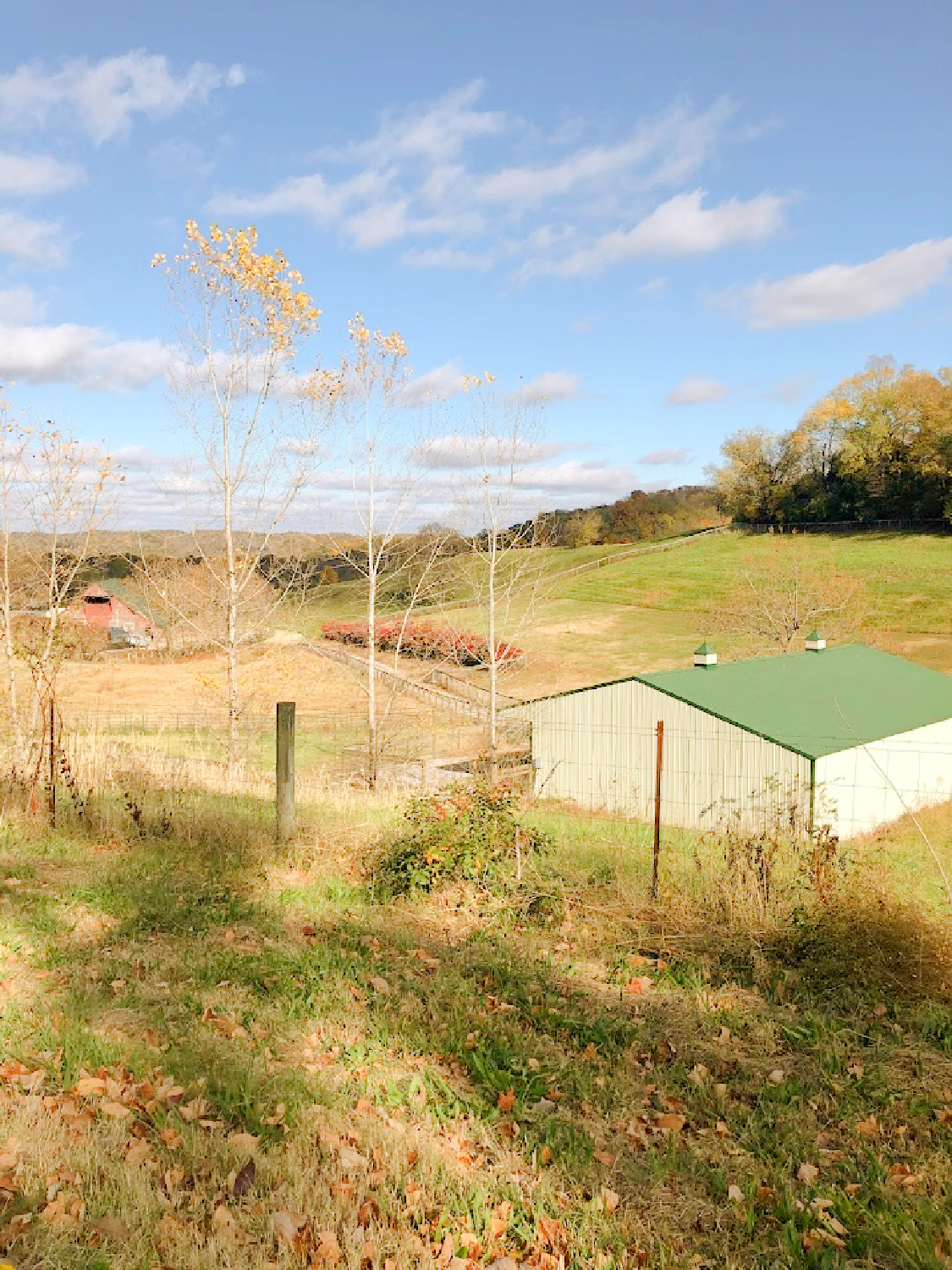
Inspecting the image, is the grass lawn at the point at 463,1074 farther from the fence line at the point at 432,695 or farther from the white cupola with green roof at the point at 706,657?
the fence line at the point at 432,695

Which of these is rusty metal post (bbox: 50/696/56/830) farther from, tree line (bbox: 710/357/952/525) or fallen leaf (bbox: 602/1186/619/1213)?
tree line (bbox: 710/357/952/525)

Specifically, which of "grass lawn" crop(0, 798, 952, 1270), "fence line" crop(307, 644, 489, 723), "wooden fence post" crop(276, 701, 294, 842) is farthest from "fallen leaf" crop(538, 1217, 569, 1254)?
"fence line" crop(307, 644, 489, 723)

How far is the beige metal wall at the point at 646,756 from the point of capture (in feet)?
68.4

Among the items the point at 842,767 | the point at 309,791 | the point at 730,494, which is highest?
the point at 730,494

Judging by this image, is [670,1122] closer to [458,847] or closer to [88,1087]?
[88,1087]

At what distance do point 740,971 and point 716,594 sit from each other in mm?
62224

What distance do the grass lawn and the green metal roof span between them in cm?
1362

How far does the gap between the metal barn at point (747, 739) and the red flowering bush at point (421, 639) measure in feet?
30.0

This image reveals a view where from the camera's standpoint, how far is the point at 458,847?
796 cm

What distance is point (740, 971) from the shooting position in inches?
256

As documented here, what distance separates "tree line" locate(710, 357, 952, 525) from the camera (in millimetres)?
74500

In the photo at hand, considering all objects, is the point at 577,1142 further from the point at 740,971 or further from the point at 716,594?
the point at 716,594

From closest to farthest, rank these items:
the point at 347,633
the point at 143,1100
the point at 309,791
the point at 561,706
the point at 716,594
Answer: the point at 143,1100, the point at 309,791, the point at 561,706, the point at 347,633, the point at 716,594

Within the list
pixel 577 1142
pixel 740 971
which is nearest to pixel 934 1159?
pixel 577 1142
